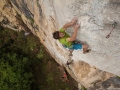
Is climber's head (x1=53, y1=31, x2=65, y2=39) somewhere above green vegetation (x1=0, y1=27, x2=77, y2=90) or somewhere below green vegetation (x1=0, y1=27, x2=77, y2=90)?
above

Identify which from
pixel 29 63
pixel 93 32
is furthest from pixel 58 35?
A: pixel 29 63

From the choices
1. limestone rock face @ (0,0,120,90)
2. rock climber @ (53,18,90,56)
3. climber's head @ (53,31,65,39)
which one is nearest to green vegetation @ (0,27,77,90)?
limestone rock face @ (0,0,120,90)

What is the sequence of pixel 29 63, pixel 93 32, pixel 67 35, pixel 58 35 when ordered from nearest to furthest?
1. pixel 58 35
2. pixel 93 32
3. pixel 67 35
4. pixel 29 63

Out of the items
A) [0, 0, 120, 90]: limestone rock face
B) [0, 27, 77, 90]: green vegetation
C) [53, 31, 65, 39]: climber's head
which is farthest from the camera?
[0, 27, 77, 90]: green vegetation

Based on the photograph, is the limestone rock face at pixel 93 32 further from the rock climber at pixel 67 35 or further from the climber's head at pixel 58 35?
the climber's head at pixel 58 35

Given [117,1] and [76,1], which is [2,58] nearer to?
[76,1]

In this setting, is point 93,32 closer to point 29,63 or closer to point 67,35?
point 67,35

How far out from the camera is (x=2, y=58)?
32.1 feet

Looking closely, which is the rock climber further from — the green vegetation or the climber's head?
the green vegetation

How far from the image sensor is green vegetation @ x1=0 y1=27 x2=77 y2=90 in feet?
31.7

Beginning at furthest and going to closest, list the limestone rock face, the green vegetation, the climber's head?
1. the green vegetation
2. the climber's head
3. the limestone rock face

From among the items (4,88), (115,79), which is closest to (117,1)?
(115,79)

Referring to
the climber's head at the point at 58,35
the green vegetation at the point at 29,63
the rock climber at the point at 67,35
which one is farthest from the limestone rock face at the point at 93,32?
the green vegetation at the point at 29,63

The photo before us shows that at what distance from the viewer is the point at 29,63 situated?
1052cm
